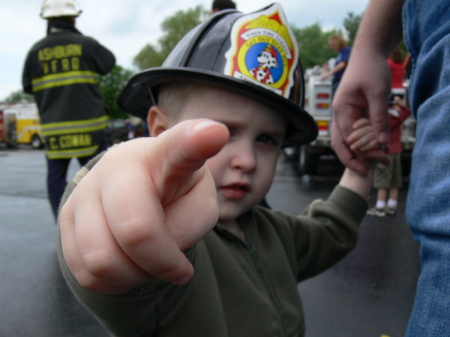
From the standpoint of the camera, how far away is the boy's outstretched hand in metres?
0.48

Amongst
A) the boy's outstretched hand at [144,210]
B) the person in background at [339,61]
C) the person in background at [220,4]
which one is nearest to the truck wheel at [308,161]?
the person in background at [339,61]

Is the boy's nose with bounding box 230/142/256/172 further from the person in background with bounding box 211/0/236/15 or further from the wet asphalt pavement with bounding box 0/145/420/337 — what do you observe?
the person in background with bounding box 211/0/236/15

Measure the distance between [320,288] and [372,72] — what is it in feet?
5.88

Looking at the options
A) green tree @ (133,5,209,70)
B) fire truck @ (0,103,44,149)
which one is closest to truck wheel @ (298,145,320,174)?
fire truck @ (0,103,44,149)

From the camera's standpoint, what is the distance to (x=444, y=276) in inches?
30.6

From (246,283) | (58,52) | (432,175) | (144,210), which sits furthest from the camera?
(58,52)

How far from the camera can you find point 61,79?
3.47 m

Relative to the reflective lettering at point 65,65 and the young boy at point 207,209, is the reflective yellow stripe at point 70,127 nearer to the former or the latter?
the reflective lettering at point 65,65

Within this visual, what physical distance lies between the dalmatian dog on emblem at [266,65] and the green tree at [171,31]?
151 feet

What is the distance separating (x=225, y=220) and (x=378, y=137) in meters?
0.69

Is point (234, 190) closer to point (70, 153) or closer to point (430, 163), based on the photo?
point (430, 163)

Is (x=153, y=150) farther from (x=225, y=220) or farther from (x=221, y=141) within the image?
(x=225, y=220)

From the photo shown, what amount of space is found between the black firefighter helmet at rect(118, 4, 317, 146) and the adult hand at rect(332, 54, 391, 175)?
15 centimetres

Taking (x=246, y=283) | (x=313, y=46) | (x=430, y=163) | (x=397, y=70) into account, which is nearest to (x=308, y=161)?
(x=397, y=70)
